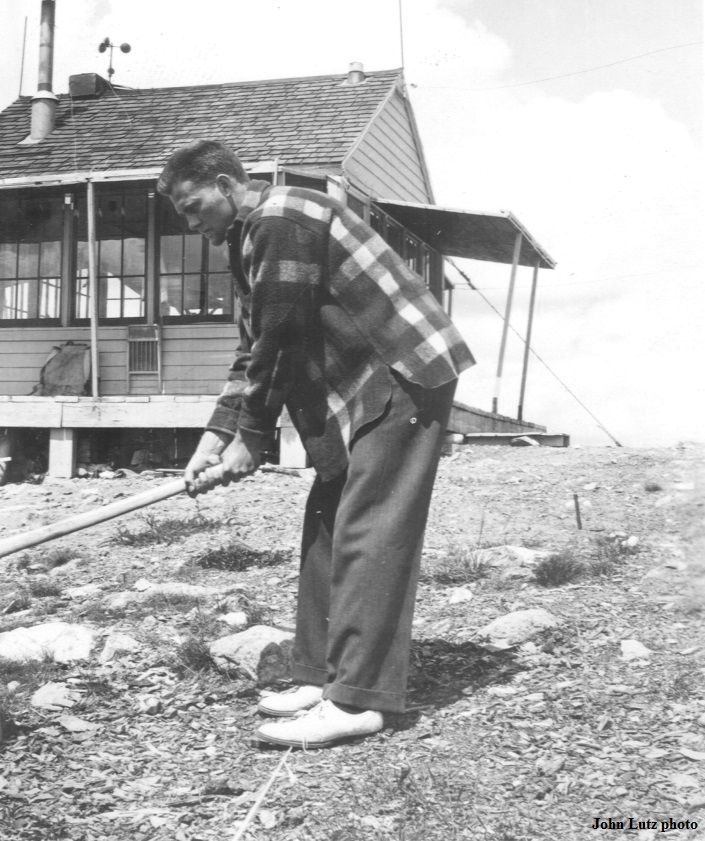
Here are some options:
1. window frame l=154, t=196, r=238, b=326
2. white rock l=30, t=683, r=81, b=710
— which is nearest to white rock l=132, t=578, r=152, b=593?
white rock l=30, t=683, r=81, b=710

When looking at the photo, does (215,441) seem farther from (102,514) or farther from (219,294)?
(219,294)

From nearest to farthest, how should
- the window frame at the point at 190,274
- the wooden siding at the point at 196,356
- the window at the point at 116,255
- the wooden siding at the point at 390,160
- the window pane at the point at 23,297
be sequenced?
1. the wooden siding at the point at 196,356
2. the window frame at the point at 190,274
3. the window at the point at 116,255
4. the window pane at the point at 23,297
5. the wooden siding at the point at 390,160

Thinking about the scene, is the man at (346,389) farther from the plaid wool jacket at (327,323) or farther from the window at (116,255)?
the window at (116,255)

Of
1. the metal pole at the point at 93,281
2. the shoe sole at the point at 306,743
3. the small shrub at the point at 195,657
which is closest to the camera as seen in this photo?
the shoe sole at the point at 306,743

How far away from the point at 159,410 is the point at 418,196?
631 centimetres

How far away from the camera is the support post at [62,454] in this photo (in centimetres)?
954

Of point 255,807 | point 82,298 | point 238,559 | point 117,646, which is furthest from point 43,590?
point 82,298

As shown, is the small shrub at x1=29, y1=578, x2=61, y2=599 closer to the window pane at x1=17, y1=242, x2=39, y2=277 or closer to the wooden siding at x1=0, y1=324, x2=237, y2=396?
the wooden siding at x1=0, y1=324, x2=237, y2=396

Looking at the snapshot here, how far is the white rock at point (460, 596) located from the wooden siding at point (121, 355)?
5.87m

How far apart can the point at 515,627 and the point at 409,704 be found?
31.6 inches

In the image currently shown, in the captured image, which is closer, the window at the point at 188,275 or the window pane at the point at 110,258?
the window at the point at 188,275

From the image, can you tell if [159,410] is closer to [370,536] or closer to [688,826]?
[370,536]

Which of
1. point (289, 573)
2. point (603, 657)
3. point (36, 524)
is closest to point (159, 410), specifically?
point (36, 524)

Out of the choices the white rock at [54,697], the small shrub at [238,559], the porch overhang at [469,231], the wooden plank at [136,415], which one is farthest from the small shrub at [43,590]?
the porch overhang at [469,231]
